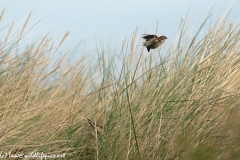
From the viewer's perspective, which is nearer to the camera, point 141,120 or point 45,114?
point 141,120

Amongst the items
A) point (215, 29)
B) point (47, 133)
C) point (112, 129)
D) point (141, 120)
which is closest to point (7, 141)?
point (47, 133)

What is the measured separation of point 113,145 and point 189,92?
2.10 feet

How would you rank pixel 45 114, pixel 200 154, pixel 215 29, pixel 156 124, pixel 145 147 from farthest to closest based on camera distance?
pixel 215 29 → pixel 45 114 → pixel 156 124 → pixel 145 147 → pixel 200 154

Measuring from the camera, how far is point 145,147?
6.43 ft

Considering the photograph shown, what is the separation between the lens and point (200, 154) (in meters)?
0.94

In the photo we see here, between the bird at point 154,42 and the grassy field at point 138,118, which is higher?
the bird at point 154,42

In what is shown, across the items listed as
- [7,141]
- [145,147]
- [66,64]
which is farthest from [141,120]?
[66,64]

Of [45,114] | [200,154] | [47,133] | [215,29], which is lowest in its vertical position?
[200,154]

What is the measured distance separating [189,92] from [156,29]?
0.82m

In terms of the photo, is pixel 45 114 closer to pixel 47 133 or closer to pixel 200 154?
pixel 47 133

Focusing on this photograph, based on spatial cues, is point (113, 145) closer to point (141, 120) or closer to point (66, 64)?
point (141, 120)

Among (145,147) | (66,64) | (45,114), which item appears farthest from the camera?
(66,64)

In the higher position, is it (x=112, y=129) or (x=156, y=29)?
(x=156, y=29)

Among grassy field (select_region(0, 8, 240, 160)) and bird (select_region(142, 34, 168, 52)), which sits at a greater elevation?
bird (select_region(142, 34, 168, 52))
